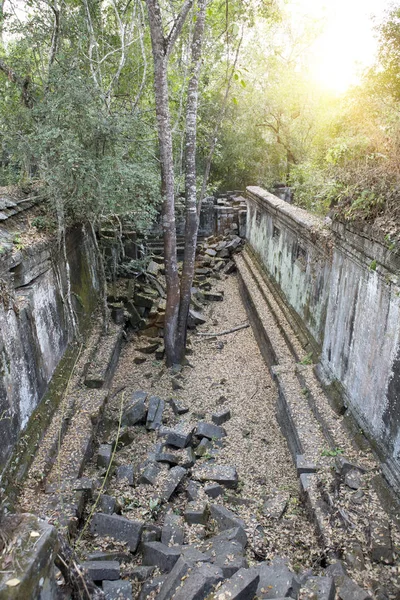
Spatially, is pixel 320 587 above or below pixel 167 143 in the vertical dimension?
below

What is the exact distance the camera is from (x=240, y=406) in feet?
19.6

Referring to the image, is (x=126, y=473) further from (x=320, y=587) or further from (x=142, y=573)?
(x=320, y=587)

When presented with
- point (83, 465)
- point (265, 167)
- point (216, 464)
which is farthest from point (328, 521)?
point (265, 167)

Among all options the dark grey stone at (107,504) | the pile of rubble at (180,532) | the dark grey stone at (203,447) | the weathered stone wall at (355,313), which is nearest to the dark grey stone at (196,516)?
the pile of rubble at (180,532)

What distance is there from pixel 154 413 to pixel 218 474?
4.83 ft

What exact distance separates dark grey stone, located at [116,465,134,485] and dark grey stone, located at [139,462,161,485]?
0.34 feet

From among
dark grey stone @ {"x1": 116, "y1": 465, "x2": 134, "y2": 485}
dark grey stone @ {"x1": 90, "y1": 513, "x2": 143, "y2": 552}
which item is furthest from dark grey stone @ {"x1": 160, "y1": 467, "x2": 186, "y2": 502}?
dark grey stone @ {"x1": 90, "y1": 513, "x2": 143, "y2": 552}

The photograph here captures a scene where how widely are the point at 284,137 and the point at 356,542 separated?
1491 centimetres

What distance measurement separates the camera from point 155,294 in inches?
363

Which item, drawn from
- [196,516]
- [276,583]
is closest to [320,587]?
[276,583]

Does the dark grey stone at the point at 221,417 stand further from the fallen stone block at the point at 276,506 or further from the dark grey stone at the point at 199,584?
the dark grey stone at the point at 199,584

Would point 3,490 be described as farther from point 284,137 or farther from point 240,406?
point 284,137

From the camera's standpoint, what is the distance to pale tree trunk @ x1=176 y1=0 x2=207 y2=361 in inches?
244

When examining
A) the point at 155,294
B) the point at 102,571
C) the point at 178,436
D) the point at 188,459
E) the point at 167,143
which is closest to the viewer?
the point at 102,571
